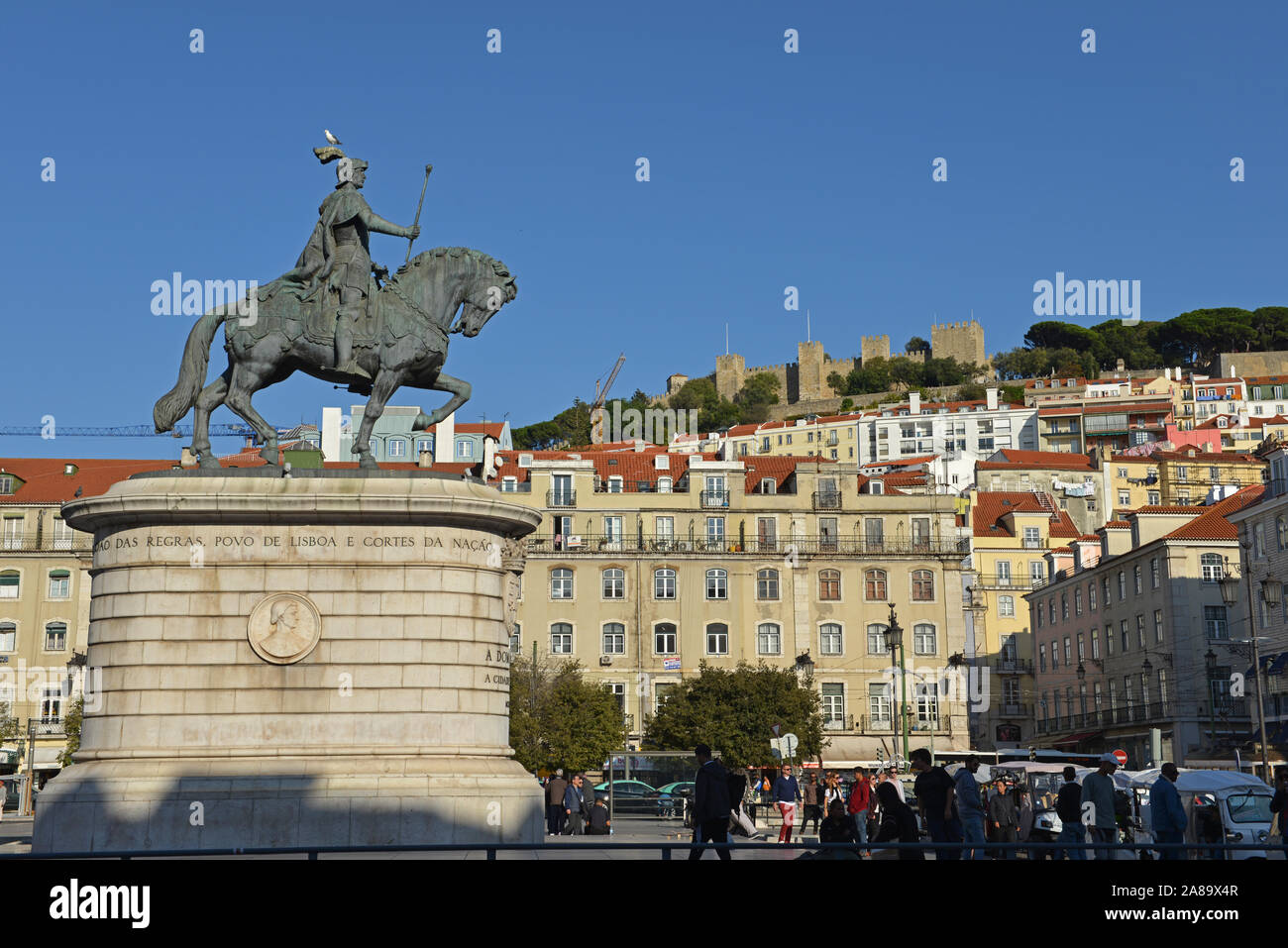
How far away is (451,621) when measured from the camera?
805 inches

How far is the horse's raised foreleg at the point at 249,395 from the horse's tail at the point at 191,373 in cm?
44

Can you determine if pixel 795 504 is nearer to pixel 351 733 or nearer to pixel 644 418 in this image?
pixel 351 733

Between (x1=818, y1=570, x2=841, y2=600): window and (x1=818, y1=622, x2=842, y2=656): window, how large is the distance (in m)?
1.31

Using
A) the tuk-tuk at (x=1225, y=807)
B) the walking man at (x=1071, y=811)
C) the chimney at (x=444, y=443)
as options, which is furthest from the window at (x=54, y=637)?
the walking man at (x=1071, y=811)

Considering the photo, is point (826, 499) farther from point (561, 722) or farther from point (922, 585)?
point (561, 722)

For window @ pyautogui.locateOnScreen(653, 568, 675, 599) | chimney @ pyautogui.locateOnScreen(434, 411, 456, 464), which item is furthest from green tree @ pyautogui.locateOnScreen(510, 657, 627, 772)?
chimney @ pyautogui.locateOnScreen(434, 411, 456, 464)

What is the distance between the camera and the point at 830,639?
73.7 m

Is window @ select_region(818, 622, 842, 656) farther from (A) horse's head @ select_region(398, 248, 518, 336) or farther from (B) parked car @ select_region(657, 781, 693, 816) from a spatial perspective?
(A) horse's head @ select_region(398, 248, 518, 336)

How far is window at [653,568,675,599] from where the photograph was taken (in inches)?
2906

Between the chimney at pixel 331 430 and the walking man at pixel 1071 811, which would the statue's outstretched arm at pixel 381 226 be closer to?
the walking man at pixel 1071 811

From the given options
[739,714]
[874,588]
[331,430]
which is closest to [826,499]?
[874,588]
